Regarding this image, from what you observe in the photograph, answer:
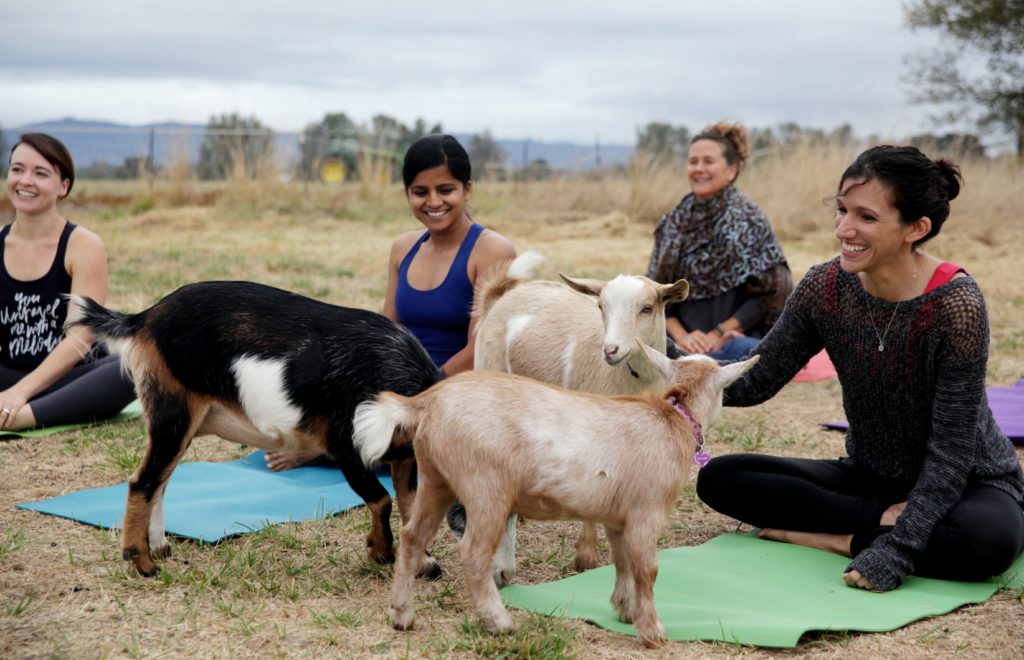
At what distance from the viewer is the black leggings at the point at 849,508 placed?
3.55 metres

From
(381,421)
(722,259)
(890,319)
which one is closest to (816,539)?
(890,319)

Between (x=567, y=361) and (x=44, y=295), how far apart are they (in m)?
2.97

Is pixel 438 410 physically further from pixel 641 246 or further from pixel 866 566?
pixel 641 246

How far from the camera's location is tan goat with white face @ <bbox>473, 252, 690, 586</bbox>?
3859 mm

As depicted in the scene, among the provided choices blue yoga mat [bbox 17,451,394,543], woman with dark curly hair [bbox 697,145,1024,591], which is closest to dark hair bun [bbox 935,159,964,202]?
woman with dark curly hair [bbox 697,145,1024,591]

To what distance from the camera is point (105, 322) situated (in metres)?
3.57

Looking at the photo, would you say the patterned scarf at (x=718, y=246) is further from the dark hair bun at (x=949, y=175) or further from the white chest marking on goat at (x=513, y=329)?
the dark hair bun at (x=949, y=175)

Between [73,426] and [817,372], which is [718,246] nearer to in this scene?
[817,372]

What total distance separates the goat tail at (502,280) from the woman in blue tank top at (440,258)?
83mm

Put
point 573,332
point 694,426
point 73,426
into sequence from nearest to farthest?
point 694,426 < point 573,332 < point 73,426

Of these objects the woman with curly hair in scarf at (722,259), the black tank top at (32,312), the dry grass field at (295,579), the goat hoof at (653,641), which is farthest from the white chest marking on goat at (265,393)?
the woman with curly hair in scarf at (722,259)

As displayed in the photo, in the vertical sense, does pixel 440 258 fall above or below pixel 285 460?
above

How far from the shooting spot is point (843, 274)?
153 inches

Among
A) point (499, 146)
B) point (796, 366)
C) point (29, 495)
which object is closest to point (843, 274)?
point (796, 366)
